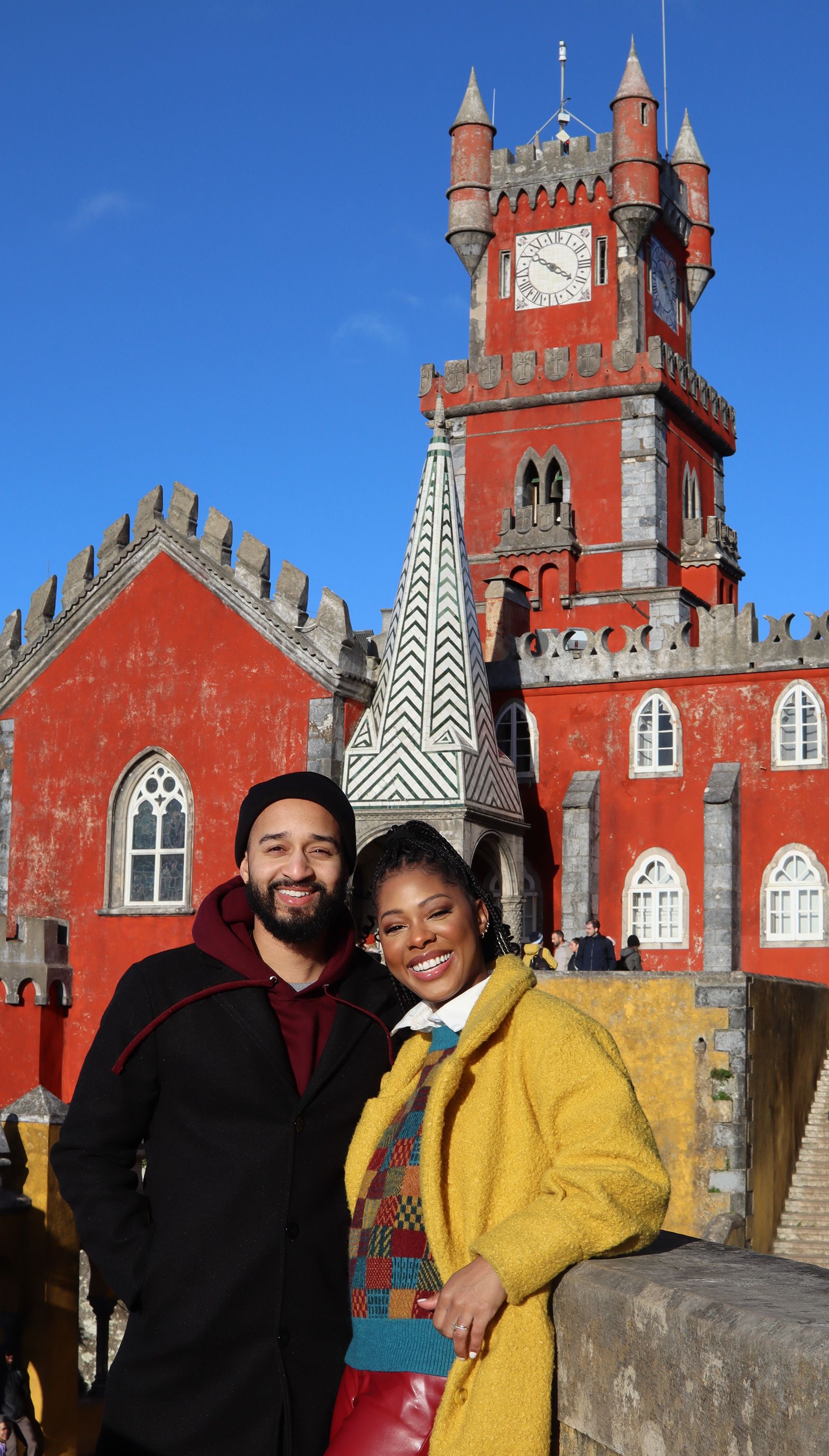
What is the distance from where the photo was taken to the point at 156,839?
2388cm

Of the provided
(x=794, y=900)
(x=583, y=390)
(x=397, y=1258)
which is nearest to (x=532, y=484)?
(x=583, y=390)

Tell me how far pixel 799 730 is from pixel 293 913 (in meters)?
19.7

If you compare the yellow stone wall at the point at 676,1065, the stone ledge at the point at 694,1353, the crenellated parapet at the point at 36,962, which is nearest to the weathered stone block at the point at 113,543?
the crenellated parapet at the point at 36,962

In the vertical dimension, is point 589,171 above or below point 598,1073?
above

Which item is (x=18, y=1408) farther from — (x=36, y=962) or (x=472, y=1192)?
(x=36, y=962)

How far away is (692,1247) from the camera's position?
3203 mm

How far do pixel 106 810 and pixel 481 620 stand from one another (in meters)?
10.7

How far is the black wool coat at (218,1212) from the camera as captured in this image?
351cm

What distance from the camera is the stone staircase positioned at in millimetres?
14062

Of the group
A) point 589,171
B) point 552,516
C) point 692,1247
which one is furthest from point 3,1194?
point 589,171

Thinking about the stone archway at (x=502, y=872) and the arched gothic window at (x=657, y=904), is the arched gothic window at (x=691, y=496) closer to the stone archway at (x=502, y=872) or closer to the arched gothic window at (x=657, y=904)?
the arched gothic window at (x=657, y=904)

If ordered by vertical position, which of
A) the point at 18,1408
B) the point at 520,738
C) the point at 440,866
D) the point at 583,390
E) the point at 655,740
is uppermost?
the point at 583,390

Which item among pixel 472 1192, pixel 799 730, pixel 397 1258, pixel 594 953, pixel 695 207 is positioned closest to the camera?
pixel 472 1192

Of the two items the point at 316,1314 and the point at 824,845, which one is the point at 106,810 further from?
the point at 316,1314
